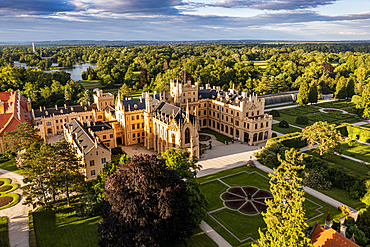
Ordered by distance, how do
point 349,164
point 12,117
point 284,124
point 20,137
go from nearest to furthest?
point 349,164 → point 20,137 → point 12,117 → point 284,124

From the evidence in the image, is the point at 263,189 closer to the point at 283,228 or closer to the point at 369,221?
the point at 369,221

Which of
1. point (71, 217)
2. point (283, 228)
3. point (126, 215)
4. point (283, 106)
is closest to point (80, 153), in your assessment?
point (71, 217)

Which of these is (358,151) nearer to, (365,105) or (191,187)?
(365,105)

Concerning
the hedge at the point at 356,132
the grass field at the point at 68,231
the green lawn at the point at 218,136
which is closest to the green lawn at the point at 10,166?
the grass field at the point at 68,231

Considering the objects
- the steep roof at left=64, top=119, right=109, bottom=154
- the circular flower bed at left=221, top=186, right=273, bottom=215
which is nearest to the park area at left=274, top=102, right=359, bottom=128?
the circular flower bed at left=221, top=186, right=273, bottom=215

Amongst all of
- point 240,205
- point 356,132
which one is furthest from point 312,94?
point 240,205

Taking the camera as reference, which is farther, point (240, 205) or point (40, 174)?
point (240, 205)
